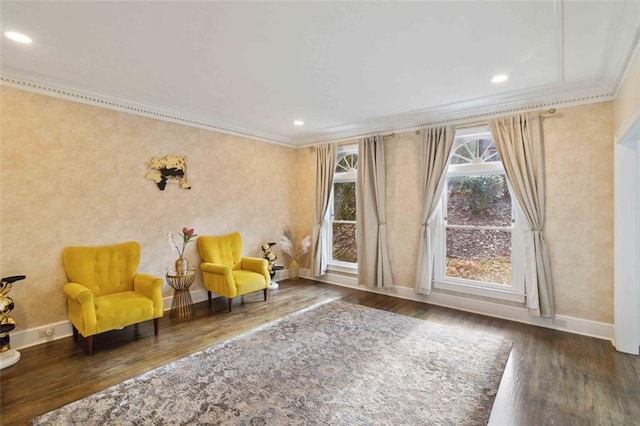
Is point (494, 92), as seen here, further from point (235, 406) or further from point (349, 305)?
point (235, 406)

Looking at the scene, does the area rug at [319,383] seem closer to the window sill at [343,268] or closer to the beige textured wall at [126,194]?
the beige textured wall at [126,194]

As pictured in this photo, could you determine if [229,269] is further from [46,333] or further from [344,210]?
[344,210]

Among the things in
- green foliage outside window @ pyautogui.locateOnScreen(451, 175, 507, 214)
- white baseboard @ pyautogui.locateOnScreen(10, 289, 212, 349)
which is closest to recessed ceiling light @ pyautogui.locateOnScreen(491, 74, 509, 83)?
green foliage outside window @ pyautogui.locateOnScreen(451, 175, 507, 214)

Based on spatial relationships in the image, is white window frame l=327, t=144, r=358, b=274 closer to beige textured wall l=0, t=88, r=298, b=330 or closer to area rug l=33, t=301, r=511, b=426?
beige textured wall l=0, t=88, r=298, b=330

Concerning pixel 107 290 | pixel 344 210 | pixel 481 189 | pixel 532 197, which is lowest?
pixel 107 290

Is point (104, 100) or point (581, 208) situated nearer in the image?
Answer: point (581, 208)

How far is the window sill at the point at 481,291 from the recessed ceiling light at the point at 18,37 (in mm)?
5196

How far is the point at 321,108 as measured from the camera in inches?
164

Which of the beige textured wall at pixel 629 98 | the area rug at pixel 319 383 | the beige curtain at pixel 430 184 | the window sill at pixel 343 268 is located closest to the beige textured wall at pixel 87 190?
the area rug at pixel 319 383

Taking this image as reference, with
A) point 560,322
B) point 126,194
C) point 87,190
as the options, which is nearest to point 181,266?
point 126,194

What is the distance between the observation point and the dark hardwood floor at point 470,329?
2158 millimetres

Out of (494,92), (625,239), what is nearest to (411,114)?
(494,92)

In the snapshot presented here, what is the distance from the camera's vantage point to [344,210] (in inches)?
225

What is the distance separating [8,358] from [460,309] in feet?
16.5
